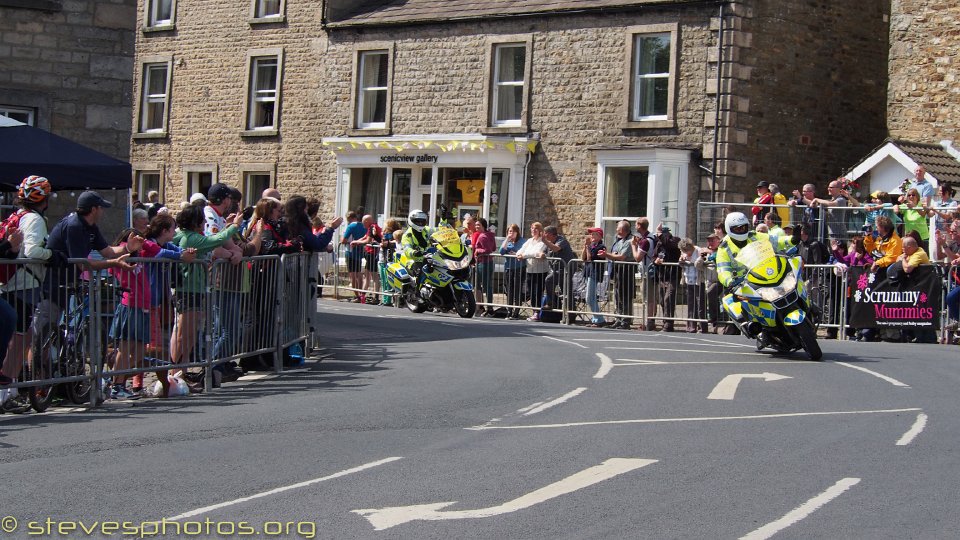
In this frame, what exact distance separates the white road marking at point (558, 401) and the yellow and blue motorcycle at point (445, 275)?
11.3m

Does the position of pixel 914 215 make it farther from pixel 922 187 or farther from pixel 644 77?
pixel 644 77

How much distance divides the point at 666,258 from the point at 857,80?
12.0 meters

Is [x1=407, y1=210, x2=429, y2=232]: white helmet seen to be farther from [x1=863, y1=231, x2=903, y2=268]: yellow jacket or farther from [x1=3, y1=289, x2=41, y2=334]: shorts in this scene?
[x1=3, y1=289, x2=41, y2=334]: shorts

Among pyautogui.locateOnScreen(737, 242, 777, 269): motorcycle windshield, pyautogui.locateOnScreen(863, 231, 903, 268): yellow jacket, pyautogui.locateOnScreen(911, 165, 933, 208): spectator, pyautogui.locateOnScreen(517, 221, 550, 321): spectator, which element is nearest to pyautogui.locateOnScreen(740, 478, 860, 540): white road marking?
pyautogui.locateOnScreen(737, 242, 777, 269): motorcycle windshield

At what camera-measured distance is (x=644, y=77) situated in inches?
1236

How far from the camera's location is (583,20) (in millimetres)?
32125

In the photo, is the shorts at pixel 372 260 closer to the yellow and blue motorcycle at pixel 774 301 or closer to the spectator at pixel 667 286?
the spectator at pixel 667 286

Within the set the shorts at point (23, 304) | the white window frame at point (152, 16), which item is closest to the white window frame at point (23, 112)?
the shorts at point (23, 304)

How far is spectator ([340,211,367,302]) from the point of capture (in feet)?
94.7

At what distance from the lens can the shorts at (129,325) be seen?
1216cm

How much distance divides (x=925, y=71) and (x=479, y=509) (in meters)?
24.7

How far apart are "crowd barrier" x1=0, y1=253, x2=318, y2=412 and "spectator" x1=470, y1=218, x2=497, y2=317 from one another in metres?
11.5

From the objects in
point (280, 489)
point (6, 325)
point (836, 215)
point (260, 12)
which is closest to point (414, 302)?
point (836, 215)

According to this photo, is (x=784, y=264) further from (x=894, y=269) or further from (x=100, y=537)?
(x=100, y=537)
